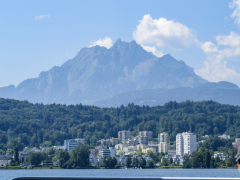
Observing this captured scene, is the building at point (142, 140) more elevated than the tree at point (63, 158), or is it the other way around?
the building at point (142, 140)

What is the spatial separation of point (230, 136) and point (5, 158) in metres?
81.4

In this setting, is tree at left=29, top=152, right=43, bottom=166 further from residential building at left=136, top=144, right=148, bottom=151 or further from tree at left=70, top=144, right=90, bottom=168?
residential building at left=136, top=144, right=148, bottom=151

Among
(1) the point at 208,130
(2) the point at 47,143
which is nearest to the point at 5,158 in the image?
(2) the point at 47,143

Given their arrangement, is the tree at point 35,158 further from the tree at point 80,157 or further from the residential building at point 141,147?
the residential building at point 141,147

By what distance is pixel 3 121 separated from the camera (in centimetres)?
18688

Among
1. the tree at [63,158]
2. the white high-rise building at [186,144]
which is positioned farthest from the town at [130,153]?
the tree at [63,158]

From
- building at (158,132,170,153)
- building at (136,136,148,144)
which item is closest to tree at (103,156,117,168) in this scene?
building at (158,132,170,153)

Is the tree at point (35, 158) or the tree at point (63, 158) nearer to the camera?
the tree at point (63, 158)

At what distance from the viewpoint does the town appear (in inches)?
4845

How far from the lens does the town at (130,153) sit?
12306 cm

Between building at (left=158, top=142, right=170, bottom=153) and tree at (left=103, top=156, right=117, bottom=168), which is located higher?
building at (left=158, top=142, right=170, bottom=153)

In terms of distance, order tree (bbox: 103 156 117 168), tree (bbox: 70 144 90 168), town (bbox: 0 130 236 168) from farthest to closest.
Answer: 1. town (bbox: 0 130 236 168)
2. tree (bbox: 103 156 117 168)
3. tree (bbox: 70 144 90 168)

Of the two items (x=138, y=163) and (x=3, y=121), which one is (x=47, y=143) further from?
(x=138, y=163)

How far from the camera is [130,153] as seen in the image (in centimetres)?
17638
